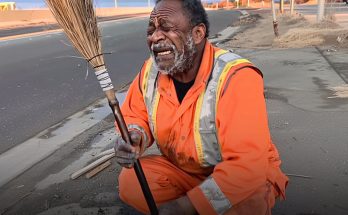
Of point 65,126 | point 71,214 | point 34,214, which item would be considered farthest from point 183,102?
A: point 65,126

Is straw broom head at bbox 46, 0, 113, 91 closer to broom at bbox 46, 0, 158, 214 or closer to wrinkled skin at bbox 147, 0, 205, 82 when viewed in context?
broom at bbox 46, 0, 158, 214

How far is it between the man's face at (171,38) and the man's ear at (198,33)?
0.03 meters

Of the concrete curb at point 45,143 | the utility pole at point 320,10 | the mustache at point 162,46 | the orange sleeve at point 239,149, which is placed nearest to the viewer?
the orange sleeve at point 239,149

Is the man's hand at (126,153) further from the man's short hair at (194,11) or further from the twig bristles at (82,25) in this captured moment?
the man's short hair at (194,11)

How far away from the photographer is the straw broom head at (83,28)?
2467mm

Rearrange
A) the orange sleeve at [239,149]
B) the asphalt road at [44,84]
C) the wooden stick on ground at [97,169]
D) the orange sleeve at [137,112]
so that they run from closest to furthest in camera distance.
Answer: the orange sleeve at [239,149] < the orange sleeve at [137,112] < the wooden stick on ground at [97,169] < the asphalt road at [44,84]

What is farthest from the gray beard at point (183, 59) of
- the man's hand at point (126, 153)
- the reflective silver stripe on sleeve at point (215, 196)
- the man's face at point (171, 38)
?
the reflective silver stripe on sleeve at point (215, 196)

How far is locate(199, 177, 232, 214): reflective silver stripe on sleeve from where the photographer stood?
2260 millimetres

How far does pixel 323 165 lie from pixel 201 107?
186 centimetres

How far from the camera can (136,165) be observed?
246 cm

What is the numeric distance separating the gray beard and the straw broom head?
30cm

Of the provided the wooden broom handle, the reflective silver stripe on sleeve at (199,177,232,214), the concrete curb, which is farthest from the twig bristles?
the concrete curb

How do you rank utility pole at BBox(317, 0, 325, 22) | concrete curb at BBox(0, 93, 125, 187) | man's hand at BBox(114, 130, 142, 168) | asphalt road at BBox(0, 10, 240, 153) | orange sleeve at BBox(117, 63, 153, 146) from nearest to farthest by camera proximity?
man's hand at BBox(114, 130, 142, 168) < orange sleeve at BBox(117, 63, 153, 146) < concrete curb at BBox(0, 93, 125, 187) < asphalt road at BBox(0, 10, 240, 153) < utility pole at BBox(317, 0, 325, 22)

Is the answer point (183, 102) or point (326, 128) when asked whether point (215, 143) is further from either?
point (326, 128)
